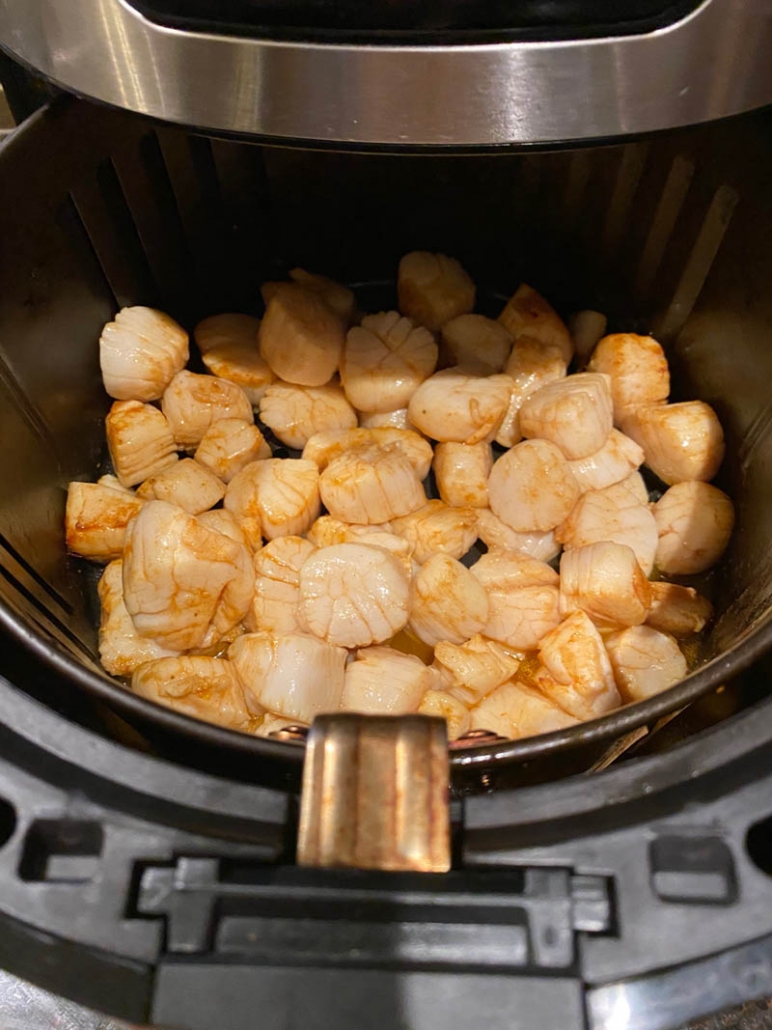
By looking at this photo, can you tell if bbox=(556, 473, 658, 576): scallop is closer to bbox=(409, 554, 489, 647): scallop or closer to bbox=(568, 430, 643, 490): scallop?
bbox=(568, 430, 643, 490): scallop

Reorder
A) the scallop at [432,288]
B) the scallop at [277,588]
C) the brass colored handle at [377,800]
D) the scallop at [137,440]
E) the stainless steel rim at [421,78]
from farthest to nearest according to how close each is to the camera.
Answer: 1. the scallop at [432,288]
2. the scallop at [137,440]
3. the scallop at [277,588]
4. the stainless steel rim at [421,78]
5. the brass colored handle at [377,800]

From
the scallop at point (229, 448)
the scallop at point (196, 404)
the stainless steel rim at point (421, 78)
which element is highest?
the stainless steel rim at point (421, 78)

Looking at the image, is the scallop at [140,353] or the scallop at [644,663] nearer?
the scallop at [644,663]

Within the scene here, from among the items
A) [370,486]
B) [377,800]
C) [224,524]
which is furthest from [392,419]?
[377,800]

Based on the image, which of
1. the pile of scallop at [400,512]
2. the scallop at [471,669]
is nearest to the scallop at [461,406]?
the pile of scallop at [400,512]

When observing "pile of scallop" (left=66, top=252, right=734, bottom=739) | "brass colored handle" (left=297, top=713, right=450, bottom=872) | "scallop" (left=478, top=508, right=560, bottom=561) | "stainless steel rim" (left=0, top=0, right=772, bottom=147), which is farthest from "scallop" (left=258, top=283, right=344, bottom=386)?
"brass colored handle" (left=297, top=713, right=450, bottom=872)

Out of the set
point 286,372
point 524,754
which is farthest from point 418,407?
point 524,754

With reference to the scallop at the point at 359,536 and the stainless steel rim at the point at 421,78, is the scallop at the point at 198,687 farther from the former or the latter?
the stainless steel rim at the point at 421,78
